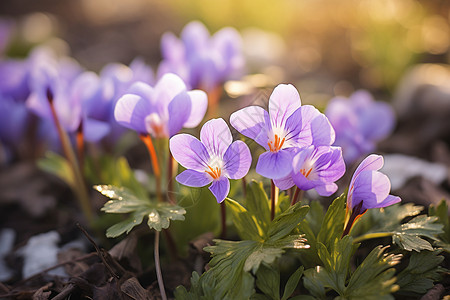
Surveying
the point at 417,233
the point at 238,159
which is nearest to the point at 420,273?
the point at 417,233

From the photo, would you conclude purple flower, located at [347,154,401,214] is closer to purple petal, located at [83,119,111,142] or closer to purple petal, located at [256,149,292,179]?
purple petal, located at [256,149,292,179]

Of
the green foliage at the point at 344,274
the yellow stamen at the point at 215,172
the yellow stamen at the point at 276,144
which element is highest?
the yellow stamen at the point at 276,144

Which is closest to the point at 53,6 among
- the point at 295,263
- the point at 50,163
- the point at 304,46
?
the point at 304,46

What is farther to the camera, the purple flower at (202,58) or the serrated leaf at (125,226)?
the purple flower at (202,58)

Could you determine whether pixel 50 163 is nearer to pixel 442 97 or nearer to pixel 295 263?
pixel 295 263

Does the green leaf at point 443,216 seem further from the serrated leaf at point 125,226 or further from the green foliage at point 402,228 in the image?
the serrated leaf at point 125,226

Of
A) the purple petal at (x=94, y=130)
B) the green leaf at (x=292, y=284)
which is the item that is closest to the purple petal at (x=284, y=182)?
the green leaf at (x=292, y=284)
